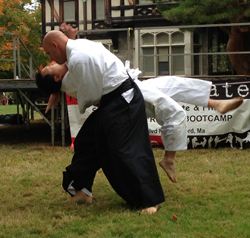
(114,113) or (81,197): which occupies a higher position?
(114,113)

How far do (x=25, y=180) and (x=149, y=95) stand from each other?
2370 millimetres

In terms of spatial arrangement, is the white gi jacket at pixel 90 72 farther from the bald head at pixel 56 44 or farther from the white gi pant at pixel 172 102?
the white gi pant at pixel 172 102

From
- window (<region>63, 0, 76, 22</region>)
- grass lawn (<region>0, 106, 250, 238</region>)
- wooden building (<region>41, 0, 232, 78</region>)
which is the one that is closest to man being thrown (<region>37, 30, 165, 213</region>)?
grass lawn (<region>0, 106, 250, 238</region>)

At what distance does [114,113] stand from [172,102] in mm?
606

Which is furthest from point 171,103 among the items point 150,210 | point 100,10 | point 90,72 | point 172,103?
point 100,10

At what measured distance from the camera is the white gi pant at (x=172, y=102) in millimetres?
4270

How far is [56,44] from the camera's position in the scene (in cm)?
413

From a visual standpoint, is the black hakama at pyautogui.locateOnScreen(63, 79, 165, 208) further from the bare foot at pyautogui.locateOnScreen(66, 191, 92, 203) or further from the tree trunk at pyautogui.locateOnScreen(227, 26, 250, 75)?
the tree trunk at pyautogui.locateOnScreen(227, 26, 250, 75)

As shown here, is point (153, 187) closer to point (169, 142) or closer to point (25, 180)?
point (169, 142)

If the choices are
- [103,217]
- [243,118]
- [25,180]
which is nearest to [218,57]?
[243,118]

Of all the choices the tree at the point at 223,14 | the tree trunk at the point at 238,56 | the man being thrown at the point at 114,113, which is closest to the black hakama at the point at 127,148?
the man being thrown at the point at 114,113

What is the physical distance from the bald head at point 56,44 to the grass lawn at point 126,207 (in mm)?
1474

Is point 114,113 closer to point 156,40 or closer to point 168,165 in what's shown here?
point 168,165

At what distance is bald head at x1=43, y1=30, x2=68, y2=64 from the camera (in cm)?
413
